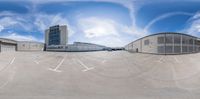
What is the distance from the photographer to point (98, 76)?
5.90 m

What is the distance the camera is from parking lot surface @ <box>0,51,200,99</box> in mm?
4793

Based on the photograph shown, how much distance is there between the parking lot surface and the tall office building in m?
0.64

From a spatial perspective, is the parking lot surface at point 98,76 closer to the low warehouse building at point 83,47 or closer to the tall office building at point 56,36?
the low warehouse building at point 83,47

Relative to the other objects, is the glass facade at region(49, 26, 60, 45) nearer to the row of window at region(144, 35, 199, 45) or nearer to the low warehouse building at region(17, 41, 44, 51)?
the low warehouse building at region(17, 41, 44, 51)

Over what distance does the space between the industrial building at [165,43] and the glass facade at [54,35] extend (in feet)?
6.71

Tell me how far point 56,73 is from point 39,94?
4.49 feet

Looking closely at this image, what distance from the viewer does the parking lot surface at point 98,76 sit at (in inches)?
189

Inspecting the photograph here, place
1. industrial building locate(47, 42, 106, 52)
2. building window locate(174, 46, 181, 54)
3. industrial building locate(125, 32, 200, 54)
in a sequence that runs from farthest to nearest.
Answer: building window locate(174, 46, 181, 54) → industrial building locate(125, 32, 200, 54) → industrial building locate(47, 42, 106, 52)

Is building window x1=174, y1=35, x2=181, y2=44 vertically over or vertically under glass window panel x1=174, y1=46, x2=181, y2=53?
over

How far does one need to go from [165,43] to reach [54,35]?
120 inches

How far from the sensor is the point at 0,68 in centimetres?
645

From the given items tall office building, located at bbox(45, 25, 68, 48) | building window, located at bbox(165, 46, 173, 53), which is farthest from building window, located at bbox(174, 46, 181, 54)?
tall office building, located at bbox(45, 25, 68, 48)

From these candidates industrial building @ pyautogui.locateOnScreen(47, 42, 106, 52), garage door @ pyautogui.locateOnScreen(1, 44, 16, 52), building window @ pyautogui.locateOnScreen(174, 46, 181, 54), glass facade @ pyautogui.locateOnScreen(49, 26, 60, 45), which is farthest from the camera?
→ garage door @ pyautogui.locateOnScreen(1, 44, 16, 52)

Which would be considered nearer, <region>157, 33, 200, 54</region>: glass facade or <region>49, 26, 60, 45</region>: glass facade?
<region>49, 26, 60, 45</region>: glass facade
